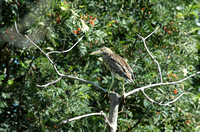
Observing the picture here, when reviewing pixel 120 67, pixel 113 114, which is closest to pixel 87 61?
pixel 120 67

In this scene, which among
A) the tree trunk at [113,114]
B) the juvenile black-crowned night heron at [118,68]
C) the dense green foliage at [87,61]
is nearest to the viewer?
the tree trunk at [113,114]

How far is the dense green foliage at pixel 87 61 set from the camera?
12.1 ft

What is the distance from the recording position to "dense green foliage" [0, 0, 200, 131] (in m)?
3.70

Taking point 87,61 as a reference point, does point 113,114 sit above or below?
below

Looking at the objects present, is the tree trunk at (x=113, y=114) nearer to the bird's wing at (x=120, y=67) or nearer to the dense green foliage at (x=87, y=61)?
the bird's wing at (x=120, y=67)

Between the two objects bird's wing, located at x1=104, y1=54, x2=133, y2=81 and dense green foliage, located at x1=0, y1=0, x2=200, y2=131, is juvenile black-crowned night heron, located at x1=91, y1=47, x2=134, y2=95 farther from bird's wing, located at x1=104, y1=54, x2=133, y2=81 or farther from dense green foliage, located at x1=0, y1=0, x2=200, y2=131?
dense green foliage, located at x1=0, y1=0, x2=200, y2=131

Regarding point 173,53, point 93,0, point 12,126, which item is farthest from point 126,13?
point 12,126

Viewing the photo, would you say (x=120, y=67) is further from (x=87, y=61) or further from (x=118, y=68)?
(x=87, y=61)

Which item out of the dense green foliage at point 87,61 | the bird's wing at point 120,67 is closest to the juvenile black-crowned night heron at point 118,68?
the bird's wing at point 120,67

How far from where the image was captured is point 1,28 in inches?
149

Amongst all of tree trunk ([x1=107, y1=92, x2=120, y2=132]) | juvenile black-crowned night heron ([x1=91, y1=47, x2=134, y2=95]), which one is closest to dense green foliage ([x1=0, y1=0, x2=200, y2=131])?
juvenile black-crowned night heron ([x1=91, y1=47, x2=134, y2=95])

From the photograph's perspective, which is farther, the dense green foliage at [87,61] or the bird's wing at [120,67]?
the dense green foliage at [87,61]

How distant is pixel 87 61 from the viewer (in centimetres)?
428

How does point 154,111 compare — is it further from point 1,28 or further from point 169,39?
point 1,28
